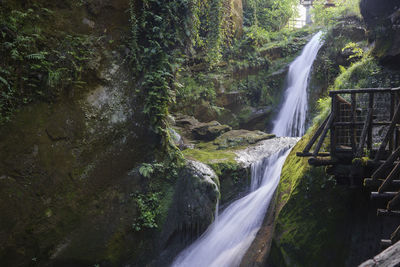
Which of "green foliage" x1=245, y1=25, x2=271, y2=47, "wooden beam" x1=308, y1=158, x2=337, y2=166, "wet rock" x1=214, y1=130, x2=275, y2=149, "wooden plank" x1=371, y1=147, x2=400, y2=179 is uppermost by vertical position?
"green foliage" x1=245, y1=25, x2=271, y2=47

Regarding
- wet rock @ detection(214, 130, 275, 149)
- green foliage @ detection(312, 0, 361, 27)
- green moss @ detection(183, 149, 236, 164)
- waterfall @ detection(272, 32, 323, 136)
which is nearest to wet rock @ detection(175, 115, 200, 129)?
wet rock @ detection(214, 130, 275, 149)

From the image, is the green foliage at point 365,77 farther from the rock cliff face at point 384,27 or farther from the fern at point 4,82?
the fern at point 4,82

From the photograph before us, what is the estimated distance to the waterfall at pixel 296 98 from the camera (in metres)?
13.7

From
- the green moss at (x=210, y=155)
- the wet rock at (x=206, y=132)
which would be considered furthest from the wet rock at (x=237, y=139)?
the green moss at (x=210, y=155)

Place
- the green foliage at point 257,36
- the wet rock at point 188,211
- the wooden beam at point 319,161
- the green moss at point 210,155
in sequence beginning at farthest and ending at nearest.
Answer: the green foliage at point 257,36 < the green moss at point 210,155 < the wet rock at point 188,211 < the wooden beam at point 319,161

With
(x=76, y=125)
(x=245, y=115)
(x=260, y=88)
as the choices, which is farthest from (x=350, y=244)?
(x=260, y=88)

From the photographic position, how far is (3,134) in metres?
5.45

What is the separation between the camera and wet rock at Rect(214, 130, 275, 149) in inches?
437

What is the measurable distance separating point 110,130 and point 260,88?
10473 mm

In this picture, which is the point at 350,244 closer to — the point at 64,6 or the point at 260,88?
the point at 64,6

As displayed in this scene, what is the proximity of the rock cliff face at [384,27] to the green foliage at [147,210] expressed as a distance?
23.5 feet

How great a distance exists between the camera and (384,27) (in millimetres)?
8305

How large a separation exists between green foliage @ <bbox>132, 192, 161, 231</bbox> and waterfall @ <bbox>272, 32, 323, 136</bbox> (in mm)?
8676

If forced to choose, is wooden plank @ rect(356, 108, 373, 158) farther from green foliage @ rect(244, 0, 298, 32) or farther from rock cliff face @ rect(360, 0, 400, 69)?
green foliage @ rect(244, 0, 298, 32)
